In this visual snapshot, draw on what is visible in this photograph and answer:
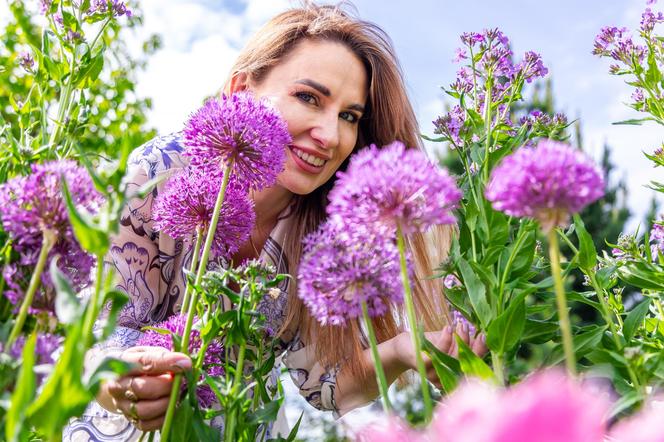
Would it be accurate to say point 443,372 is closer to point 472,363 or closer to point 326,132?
point 472,363

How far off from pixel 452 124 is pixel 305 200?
1.40 meters

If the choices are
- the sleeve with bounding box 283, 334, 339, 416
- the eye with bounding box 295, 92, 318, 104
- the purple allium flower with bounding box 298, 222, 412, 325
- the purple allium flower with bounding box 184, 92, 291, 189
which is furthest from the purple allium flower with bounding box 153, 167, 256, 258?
the sleeve with bounding box 283, 334, 339, 416

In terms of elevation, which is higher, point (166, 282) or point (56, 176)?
point (166, 282)

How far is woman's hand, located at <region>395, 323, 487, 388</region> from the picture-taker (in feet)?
3.83

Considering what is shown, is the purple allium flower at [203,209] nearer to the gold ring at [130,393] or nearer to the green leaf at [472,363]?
the gold ring at [130,393]

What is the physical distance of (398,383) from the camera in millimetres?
2969

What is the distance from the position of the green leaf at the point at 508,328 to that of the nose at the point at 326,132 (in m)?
1.54

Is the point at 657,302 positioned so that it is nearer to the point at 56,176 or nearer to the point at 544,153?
the point at 544,153

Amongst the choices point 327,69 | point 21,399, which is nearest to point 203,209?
point 21,399

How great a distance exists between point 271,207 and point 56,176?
7.12 feet

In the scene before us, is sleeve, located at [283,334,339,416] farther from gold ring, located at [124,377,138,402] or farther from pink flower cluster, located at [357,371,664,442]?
pink flower cluster, located at [357,371,664,442]

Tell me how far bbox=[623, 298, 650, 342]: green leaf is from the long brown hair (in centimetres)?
119

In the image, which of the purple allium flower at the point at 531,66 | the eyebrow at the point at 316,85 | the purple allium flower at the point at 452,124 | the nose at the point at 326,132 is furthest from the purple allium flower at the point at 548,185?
the eyebrow at the point at 316,85

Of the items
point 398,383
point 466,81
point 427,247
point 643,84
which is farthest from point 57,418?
point 398,383
